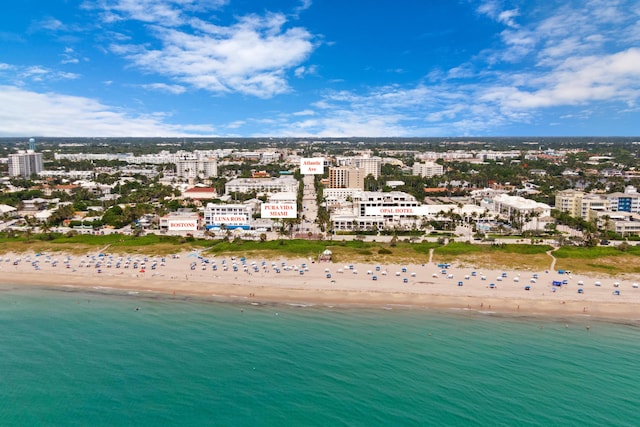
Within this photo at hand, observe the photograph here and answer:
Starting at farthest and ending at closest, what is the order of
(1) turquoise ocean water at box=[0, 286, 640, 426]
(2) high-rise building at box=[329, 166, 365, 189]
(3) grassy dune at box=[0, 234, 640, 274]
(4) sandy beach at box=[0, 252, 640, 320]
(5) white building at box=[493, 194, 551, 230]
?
(2) high-rise building at box=[329, 166, 365, 189] → (5) white building at box=[493, 194, 551, 230] → (3) grassy dune at box=[0, 234, 640, 274] → (4) sandy beach at box=[0, 252, 640, 320] → (1) turquoise ocean water at box=[0, 286, 640, 426]

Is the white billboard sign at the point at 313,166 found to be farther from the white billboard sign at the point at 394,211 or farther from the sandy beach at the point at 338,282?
the sandy beach at the point at 338,282

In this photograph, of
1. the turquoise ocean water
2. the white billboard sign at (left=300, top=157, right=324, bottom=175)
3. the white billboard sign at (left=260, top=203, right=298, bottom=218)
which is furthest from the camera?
the white billboard sign at (left=300, top=157, right=324, bottom=175)

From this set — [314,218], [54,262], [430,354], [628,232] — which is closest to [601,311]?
[430,354]

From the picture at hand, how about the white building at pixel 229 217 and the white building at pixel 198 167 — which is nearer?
the white building at pixel 229 217

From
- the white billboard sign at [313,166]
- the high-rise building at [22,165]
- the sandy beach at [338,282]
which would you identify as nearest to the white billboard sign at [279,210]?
the sandy beach at [338,282]

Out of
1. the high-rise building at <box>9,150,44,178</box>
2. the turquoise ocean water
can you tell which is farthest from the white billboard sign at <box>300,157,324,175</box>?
the turquoise ocean water

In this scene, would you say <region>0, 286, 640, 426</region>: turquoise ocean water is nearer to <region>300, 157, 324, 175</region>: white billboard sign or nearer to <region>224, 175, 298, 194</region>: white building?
<region>224, 175, 298, 194</region>: white building

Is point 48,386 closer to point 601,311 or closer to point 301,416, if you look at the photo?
point 301,416
